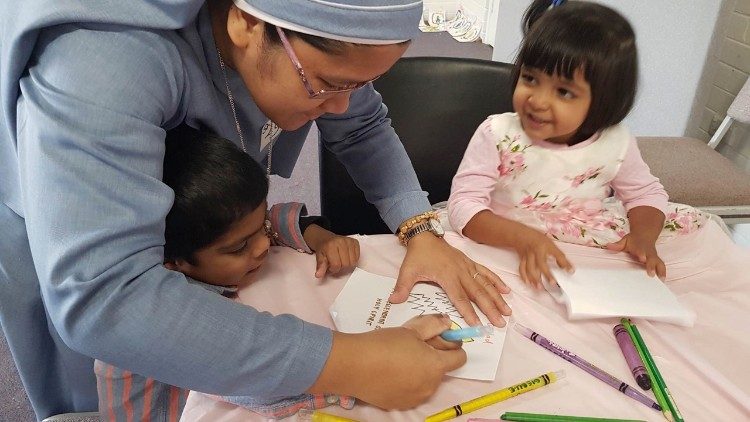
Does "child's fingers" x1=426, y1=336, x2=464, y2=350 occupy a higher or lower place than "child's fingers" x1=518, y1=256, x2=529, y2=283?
higher

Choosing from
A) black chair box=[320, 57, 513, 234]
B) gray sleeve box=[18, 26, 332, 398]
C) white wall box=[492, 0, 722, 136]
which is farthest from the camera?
white wall box=[492, 0, 722, 136]

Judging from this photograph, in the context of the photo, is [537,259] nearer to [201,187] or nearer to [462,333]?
[462,333]

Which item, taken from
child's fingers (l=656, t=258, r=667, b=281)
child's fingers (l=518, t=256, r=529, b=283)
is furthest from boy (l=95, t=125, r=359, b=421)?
child's fingers (l=656, t=258, r=667, b=281)

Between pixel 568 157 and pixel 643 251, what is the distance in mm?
263

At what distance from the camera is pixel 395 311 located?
2.69 ft

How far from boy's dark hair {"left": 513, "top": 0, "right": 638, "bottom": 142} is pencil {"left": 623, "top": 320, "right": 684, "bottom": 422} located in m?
0.48

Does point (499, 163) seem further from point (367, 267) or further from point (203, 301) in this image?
point (203, 301)

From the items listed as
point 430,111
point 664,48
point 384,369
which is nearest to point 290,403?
point 384,369

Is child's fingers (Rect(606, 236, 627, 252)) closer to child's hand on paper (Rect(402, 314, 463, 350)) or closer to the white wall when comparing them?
child's hand on paper (Rect(402, 314, 463, 350))

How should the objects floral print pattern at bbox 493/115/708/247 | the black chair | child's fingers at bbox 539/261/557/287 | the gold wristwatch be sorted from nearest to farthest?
child's fingers at bbox 539/261/557/287, the gold wristwatch, floral print pattern at bbox 493/115/708/247, the black chair

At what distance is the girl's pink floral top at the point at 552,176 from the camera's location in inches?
44.7

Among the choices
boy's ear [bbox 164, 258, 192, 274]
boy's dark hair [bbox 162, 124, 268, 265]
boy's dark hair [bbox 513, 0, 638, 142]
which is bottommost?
boy's ear [bbox 164, 258, 192, 274]

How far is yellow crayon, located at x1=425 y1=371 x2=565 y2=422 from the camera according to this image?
66 centimetres

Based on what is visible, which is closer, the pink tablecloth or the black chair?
the pink tablecloth
